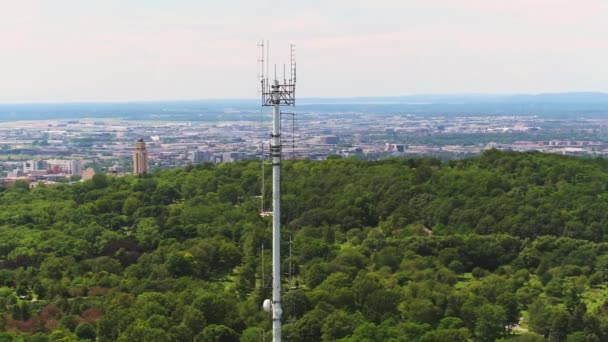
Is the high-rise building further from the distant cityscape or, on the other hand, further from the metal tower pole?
the metal tower pole

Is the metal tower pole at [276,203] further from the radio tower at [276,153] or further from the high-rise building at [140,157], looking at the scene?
the high-rise building at [140,157]

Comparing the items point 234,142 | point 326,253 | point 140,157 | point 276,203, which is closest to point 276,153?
point 276,203

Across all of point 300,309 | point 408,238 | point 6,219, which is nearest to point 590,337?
point 300,309

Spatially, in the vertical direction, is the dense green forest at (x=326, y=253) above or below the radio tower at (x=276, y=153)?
below

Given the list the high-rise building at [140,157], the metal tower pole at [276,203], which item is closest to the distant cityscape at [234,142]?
the high-rise building at [140,157]

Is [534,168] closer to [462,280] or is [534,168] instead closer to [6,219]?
[462,280]

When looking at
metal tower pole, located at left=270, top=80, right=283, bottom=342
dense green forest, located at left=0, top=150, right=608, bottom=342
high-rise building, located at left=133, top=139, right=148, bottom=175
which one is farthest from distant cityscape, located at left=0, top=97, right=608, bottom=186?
metal tower pole, located at left=270, top=80, right=283, bottom=342
